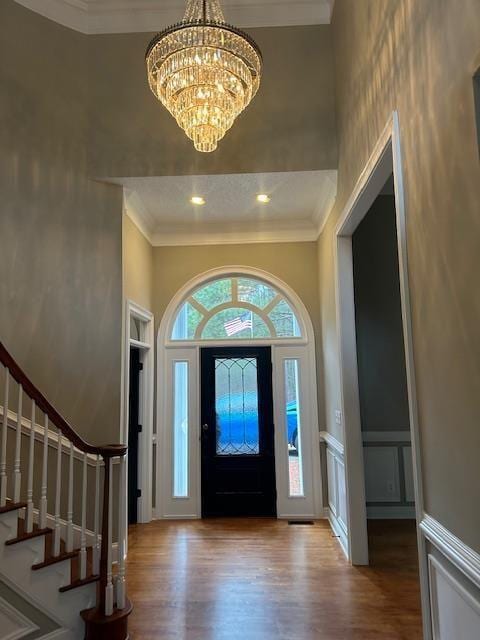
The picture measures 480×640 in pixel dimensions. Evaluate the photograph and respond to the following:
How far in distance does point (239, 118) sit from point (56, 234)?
1.99 meters

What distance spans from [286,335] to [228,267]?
1136mm

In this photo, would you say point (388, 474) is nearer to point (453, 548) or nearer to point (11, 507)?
point (453, 548)

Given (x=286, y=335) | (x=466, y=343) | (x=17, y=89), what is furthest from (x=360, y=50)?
(x=286, y=335)

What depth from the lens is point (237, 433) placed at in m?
5.16

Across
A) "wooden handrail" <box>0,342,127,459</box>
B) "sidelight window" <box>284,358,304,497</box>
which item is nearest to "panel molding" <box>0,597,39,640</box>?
"wooden handrail" <box>0,342,127,459</box>

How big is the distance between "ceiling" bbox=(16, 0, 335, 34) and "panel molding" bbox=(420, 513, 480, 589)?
14.2 feet

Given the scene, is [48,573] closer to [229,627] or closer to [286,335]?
[229,627]

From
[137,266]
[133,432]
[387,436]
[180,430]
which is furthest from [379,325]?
[133,432]

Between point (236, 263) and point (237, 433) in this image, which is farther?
point (236, 263)

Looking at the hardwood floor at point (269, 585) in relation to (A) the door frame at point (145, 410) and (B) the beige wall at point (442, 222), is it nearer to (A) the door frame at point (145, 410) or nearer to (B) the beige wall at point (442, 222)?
(A) the door frame at point (145, 410)

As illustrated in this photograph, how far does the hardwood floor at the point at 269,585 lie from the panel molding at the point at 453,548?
1151 mm

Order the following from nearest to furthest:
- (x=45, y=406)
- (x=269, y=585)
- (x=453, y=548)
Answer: (x=453, y=548)
(x=45, y=406)
(x=269, y=585)

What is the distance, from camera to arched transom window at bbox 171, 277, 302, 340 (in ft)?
17.5

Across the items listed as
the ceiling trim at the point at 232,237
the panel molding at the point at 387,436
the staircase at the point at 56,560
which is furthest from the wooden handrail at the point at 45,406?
the panel molding at the point at 387,436
